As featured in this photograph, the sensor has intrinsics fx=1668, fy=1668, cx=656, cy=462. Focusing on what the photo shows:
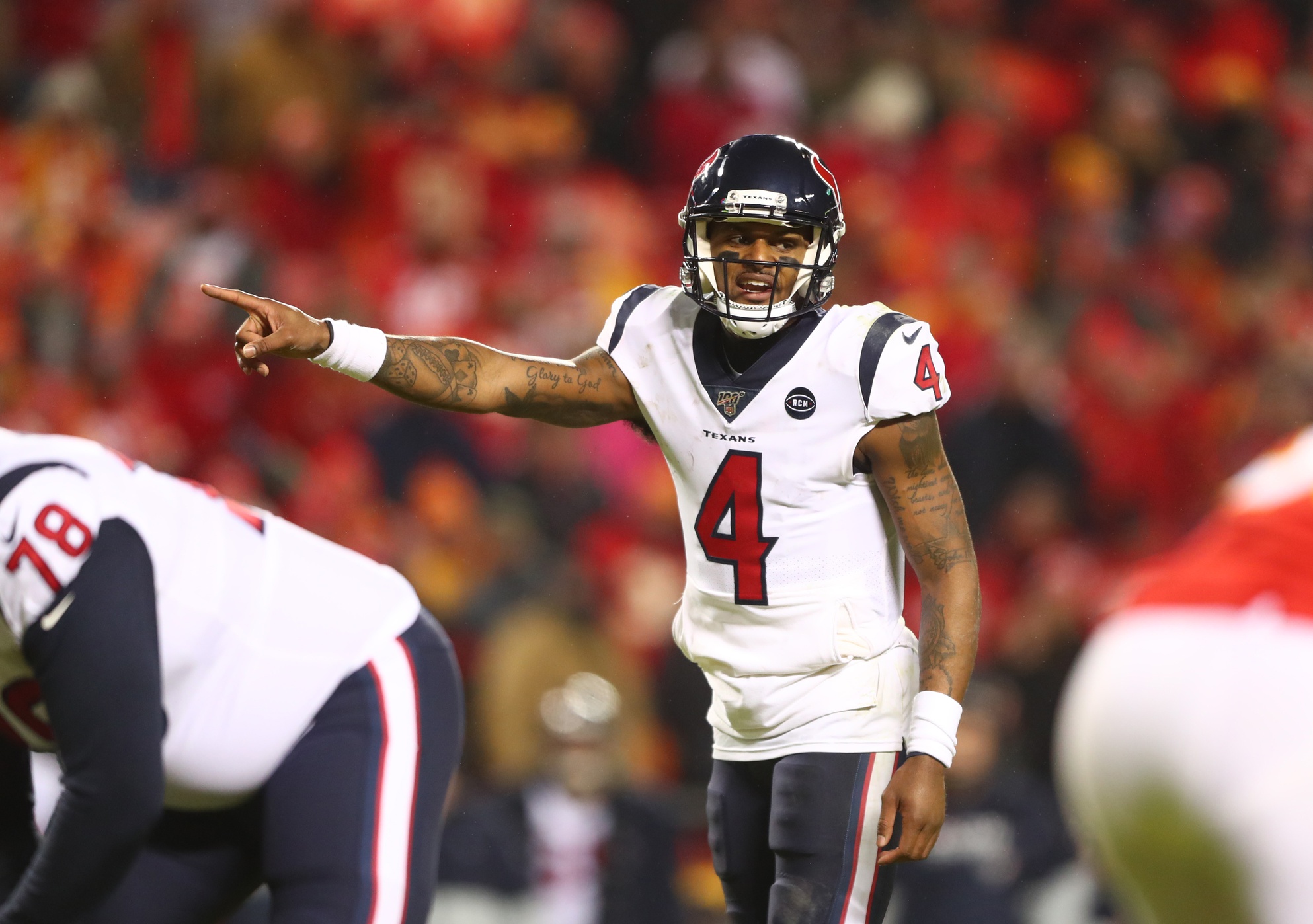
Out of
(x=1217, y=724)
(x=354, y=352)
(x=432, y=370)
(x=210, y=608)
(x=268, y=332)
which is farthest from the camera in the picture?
(x=432, y=370)

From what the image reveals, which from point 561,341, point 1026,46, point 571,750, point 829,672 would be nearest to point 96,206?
point 561,341

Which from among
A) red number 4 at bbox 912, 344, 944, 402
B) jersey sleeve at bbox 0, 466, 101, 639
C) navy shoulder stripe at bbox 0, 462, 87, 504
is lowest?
jersey sleeve at bbox 0, 466, 101, 639

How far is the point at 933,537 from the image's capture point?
317cm

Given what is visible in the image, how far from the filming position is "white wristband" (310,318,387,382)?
3.16 metres

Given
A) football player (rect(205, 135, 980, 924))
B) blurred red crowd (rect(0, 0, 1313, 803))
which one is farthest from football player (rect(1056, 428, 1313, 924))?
blurred red crowd (rect(0, 0, 1313, 803))

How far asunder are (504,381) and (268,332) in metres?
0.50

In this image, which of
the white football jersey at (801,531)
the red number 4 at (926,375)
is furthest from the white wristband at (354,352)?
the red number 4 at (926,375)

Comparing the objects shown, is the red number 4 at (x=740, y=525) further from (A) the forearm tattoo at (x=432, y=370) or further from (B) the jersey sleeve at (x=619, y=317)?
(A) the forearm tattoo at (x=432, y=370)

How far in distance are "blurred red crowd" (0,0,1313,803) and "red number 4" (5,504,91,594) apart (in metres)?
3.78

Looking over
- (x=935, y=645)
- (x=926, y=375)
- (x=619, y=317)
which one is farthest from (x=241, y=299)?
(x=935, y=645)

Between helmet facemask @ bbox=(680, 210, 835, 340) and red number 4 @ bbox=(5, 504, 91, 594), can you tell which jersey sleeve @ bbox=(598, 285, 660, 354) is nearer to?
helmet facemask @ bbox=(680, 210, 835, 340)

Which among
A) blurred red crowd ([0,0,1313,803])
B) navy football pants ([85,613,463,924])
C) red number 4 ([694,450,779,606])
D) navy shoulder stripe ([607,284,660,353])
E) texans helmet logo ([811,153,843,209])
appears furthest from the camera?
blurred red crowd ([0,0,1313,803])

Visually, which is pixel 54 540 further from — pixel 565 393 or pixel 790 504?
pixel 790 504

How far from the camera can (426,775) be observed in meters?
3.06
